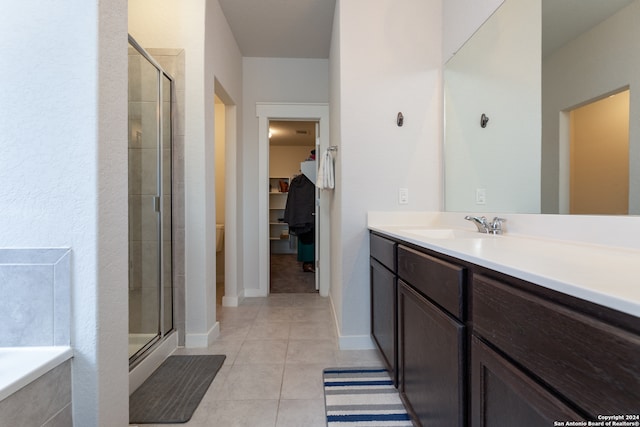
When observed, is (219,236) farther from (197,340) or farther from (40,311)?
(40,311)

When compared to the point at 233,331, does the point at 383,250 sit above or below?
above

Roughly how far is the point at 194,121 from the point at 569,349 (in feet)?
7.23

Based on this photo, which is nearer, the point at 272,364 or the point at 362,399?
the point at 362,399

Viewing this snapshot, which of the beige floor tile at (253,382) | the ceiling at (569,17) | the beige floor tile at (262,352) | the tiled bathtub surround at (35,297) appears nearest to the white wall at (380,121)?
the beige floor tile at (262,352)

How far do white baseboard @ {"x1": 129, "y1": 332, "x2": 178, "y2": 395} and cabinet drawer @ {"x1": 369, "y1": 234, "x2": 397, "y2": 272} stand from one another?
1.51m

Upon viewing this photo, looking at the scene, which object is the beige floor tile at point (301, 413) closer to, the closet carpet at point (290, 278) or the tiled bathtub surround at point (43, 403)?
the tiled bathtub surround at point (43, 403)

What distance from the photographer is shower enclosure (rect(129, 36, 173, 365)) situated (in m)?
1.74

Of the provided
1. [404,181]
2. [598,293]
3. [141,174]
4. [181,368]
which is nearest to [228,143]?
[141,174]

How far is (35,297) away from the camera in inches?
36.3

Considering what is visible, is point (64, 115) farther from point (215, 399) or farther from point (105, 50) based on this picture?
point (215, 399)

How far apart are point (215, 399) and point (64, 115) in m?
1.44

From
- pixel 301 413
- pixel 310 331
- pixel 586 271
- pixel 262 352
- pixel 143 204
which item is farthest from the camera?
pixel 310 331

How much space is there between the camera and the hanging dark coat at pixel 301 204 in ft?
13.2

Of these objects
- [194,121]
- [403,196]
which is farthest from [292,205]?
[403,196]
